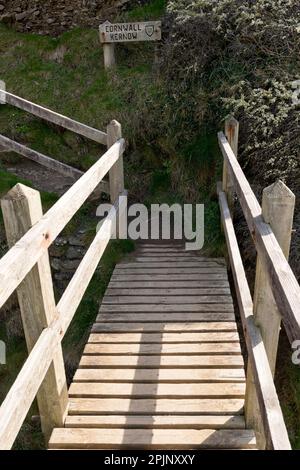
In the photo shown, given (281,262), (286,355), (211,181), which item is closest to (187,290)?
(286,355)

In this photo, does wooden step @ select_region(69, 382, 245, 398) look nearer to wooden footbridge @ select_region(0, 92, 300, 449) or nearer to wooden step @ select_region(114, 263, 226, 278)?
wooden footbridge @ select_region(0, 92, 300, 449)

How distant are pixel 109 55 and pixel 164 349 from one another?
17.6 feet

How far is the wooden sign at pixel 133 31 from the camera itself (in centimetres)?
625

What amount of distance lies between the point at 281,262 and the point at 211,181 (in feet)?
12.6

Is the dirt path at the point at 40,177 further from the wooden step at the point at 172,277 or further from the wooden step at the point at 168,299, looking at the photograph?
the wooden step at the point at 168,299

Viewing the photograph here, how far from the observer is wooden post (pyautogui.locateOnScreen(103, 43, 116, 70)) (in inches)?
263

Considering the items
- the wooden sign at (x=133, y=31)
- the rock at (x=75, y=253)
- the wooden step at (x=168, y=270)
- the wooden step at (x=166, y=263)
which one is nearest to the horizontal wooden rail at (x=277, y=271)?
the wooden step at (x=168, y=270)

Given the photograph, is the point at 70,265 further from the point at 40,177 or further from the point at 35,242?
the point at 35,242

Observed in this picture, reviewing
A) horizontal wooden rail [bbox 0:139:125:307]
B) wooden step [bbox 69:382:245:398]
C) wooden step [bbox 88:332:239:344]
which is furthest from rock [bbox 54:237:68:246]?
wooden step [bbox 69:382:245:398]

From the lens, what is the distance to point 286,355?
411 cm

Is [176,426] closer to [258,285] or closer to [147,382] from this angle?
[147,382]

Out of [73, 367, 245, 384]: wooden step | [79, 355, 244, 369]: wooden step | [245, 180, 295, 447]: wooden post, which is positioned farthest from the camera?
[79, 355, 244, 369]: wooden step

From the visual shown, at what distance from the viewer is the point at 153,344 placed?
3336 mm

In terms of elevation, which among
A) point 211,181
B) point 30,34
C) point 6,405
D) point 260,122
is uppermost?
point 30,34
